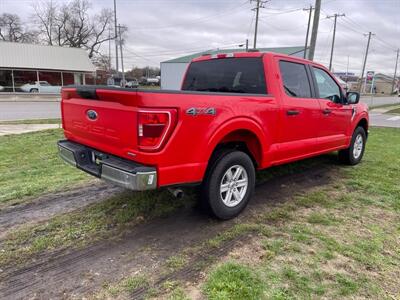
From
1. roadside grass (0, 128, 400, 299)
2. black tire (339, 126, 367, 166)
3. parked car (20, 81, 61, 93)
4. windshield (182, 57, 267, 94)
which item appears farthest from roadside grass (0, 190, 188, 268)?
parked car (20, 81, 61, 93)

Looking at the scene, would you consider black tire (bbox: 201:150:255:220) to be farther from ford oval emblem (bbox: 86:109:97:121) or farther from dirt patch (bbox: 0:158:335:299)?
ford oval emblem (bbox: 86:109:97:121)

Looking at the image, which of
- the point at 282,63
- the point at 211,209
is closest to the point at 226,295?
the point at 211,209

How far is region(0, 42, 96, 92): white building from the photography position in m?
38.6

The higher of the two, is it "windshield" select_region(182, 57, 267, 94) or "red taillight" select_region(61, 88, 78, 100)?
"windshield" select_region(182, 57, 267, 94)

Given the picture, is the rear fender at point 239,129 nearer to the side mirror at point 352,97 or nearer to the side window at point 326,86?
the side window at point 326,86

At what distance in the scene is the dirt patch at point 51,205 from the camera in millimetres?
3888

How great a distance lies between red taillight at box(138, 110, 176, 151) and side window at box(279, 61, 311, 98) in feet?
6.78

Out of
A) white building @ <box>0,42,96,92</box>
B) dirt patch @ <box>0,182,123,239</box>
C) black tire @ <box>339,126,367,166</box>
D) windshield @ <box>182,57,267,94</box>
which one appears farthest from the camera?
white building @ <box>0,42,96,92</box>

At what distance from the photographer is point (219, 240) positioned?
3473 mm

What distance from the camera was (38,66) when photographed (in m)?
39.9

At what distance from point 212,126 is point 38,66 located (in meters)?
42.4

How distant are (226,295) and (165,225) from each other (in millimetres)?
1429

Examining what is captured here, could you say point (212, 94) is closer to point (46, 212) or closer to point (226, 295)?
point (226, 295)

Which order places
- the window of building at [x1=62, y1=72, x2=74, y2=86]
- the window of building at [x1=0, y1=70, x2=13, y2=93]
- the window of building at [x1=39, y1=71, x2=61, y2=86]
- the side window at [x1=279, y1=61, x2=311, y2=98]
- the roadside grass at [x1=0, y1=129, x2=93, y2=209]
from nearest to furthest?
the side window at [x1=279, y1=61, x2=311, y2=98], the roadside grass at [x1=0, y1=129, x2=93, y2=209], the window of building at [x1=0, y1=70, x2=13, y2=93], the window of building at [x1=39, y1=71, x2=61, y2=86], the window of building at [x1=62, y1=72, x2=74, y2=86]
